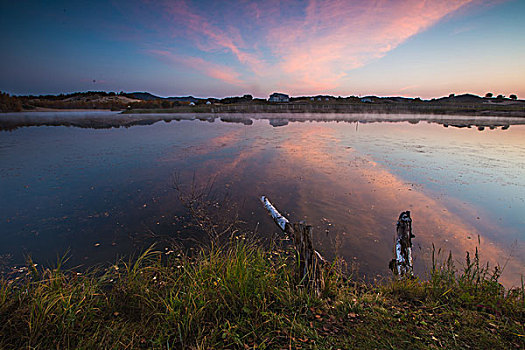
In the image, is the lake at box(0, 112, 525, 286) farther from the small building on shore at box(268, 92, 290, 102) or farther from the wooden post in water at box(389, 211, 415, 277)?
the small building on shore at box(268, 92, 290, 102)

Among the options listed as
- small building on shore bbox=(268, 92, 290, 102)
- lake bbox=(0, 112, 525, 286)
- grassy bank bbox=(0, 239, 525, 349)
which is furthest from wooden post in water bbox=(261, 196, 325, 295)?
small building on shore bbox=(268, 92, 290, 102)

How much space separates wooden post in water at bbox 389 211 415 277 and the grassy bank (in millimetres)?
606

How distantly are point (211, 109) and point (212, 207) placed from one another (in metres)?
70.2

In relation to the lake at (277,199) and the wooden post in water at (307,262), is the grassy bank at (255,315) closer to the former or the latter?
the wooden post in water at (307,262)

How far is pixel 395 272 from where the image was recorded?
4.77 meters

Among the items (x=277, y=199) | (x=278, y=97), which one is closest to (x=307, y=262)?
(x=277, y=199)

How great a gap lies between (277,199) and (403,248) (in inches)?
189

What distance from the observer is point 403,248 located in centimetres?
480

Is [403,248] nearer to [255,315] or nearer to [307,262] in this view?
[307,262]

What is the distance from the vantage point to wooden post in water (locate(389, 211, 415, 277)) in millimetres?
4715

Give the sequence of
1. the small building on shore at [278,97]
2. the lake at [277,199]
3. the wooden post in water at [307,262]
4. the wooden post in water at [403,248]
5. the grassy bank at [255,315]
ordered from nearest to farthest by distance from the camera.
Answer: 1. the grassy bank at [255,315]
2. the wooden post in water at [307,262]
3. the wooden post in water at [403,248]
4. the lake at [277,199]
5. the small building on shore at [278,97]

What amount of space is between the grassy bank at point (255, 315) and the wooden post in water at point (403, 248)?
61 centimetres

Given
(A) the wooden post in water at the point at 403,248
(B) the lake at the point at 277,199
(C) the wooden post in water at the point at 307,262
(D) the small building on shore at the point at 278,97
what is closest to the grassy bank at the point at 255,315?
(C) the wooden post in water at the point at 307,262

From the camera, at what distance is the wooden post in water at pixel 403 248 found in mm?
4715
